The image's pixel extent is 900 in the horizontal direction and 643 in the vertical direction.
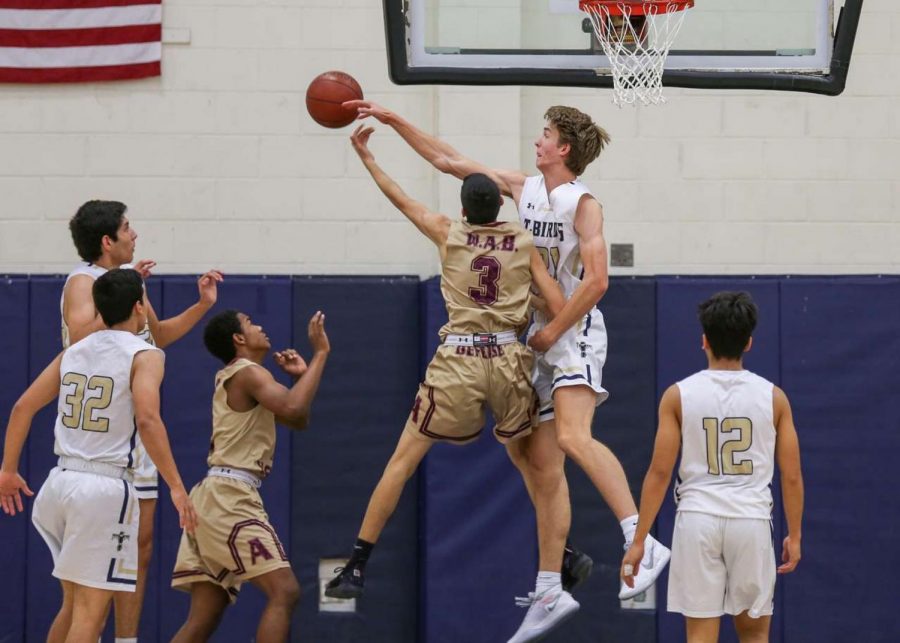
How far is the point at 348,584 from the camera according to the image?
21.9ft

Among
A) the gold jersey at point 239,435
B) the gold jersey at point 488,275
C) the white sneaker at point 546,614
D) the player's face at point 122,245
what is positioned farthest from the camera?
the player's face at point 122,245

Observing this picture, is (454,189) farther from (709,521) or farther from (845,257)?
(709,521)

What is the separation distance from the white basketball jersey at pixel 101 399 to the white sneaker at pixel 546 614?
2004mm

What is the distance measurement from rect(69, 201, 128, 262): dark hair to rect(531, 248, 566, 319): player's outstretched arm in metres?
2.16

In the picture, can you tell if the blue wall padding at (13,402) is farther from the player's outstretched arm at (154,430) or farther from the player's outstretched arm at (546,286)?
the player's outstretched arm at (546,286)

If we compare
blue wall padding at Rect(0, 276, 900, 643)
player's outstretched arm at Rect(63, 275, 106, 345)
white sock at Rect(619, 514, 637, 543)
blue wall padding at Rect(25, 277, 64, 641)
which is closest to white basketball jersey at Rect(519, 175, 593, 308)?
white sock at Rect(619, 514, 637, 543)

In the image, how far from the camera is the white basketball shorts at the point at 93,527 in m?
6.30

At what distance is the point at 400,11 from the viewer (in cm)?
737

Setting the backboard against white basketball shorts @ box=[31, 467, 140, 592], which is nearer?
white basketball shorts @ box=[31, 467, 140, 592]

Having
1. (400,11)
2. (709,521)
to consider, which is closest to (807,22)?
(400,11)

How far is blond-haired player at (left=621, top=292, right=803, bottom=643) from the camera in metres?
5.85

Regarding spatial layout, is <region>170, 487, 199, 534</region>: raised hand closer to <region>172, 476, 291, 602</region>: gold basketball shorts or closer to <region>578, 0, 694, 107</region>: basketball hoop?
<region>172, 476, 291, 602</region>: gold basketball shorts

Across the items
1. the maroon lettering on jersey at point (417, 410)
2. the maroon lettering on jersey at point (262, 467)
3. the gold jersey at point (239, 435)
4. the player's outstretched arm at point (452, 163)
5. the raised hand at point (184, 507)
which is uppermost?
the player's outstretched arm at point (452, 163)

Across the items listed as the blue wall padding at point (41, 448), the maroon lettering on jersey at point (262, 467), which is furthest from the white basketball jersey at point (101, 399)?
the blue wall padding at point (41, 448)
